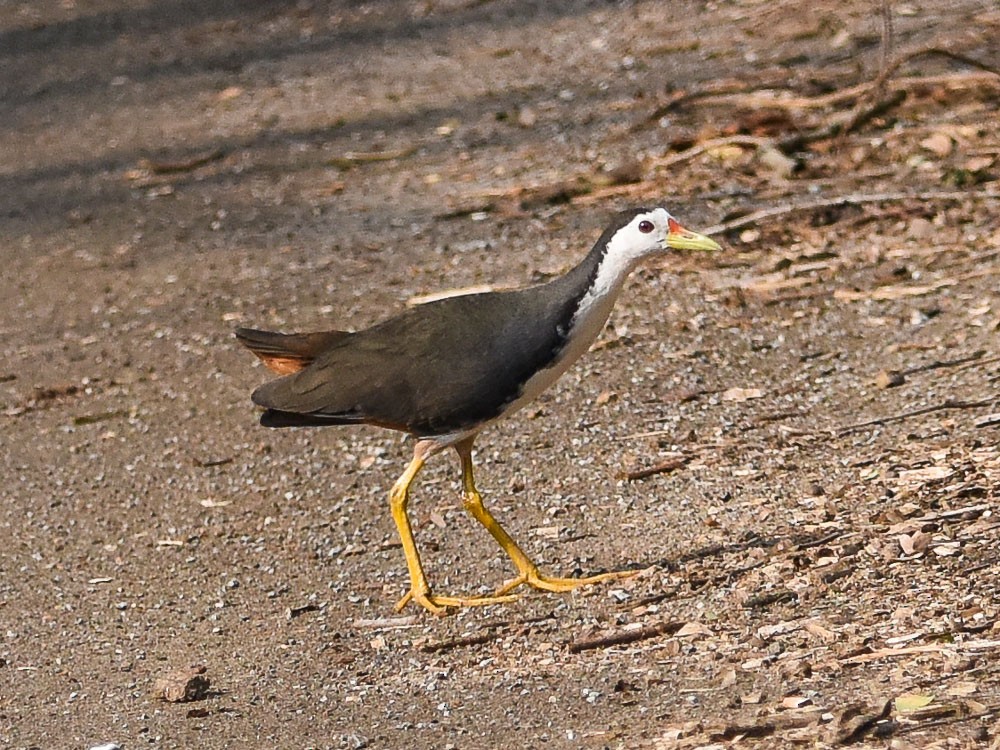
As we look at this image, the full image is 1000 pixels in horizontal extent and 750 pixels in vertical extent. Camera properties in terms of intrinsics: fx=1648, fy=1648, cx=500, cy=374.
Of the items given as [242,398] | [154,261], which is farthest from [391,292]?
[154,261]

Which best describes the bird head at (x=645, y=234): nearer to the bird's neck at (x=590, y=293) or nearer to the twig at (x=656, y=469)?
the bird's neck at (x=590, y=293)

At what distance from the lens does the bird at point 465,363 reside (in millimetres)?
5508

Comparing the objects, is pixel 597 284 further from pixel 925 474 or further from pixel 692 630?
pixel 925 474

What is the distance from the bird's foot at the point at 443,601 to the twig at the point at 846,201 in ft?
11.5

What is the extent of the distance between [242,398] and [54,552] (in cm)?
160

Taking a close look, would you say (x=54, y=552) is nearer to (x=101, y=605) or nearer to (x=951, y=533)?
(x=101, y=605)

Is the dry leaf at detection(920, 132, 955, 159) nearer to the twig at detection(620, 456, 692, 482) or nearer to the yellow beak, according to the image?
the twig at detection(620, 456, 692, 482)

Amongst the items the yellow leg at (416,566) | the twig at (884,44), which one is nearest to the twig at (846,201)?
the twig at (884,44)

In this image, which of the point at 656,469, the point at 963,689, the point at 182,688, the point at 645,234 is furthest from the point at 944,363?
the point at 182,688

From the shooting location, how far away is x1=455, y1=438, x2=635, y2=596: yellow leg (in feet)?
18.7

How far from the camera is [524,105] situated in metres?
12.6

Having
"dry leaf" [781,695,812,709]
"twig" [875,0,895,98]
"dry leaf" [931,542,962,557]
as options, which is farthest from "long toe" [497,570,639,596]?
"twig" [875,0,895,98]

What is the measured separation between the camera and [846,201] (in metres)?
8.62

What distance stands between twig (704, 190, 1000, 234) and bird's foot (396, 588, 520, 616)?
3.49 meters
